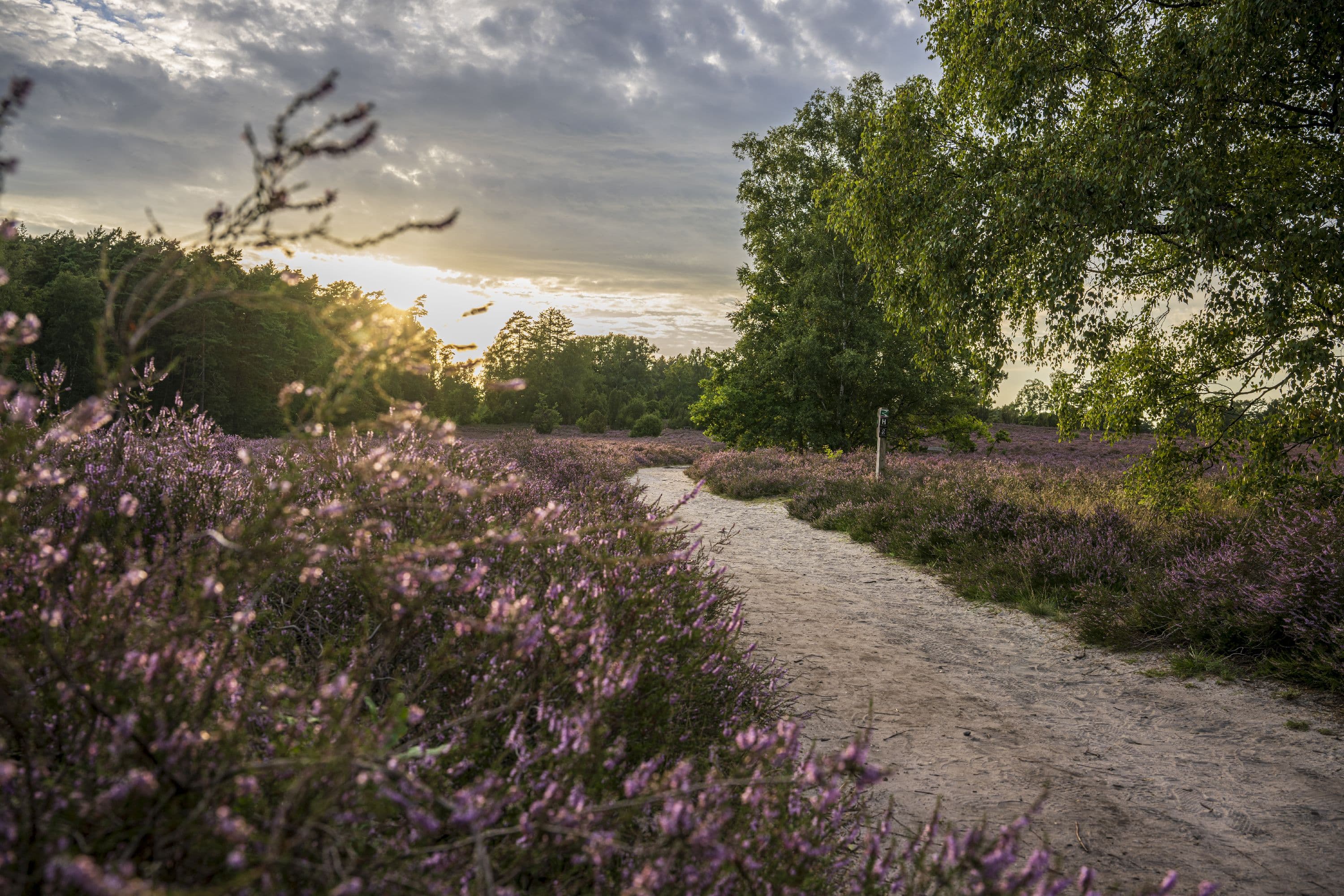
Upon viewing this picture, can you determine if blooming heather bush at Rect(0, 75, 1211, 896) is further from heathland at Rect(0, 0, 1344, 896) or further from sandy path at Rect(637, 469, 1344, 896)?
sandy path at Rect(637, 469, 1344, 896)

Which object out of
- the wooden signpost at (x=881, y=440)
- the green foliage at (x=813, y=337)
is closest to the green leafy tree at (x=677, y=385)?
the green foliage at (x=813, y=337)

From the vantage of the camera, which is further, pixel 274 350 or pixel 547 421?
pixel 547 421

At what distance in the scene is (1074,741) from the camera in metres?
3.97

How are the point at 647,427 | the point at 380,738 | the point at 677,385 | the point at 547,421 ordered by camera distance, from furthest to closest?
the point at 677,385, the point at 547,421, the point at 647,427, the point at 380,738

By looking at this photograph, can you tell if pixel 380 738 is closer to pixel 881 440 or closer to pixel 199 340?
pixel 881 440

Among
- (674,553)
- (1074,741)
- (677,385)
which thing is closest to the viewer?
(674,553)

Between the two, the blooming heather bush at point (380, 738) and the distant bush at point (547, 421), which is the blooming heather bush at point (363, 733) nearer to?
the blooming heather bush at point (380, 738)

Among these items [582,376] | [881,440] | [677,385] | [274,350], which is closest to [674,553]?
[881,440]

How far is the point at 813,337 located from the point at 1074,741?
21.8m

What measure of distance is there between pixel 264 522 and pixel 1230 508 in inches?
423

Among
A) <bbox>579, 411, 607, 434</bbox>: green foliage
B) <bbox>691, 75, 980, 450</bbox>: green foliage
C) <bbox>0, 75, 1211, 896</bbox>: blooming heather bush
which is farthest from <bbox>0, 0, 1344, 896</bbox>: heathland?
<bbox>579, 411, 607, 434</bbox>: green foliage

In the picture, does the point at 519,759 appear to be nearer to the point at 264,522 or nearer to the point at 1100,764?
the point at 264,522

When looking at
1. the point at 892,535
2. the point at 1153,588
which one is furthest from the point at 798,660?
the point at 892,535

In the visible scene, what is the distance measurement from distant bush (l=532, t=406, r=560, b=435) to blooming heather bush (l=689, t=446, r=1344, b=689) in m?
38.8
